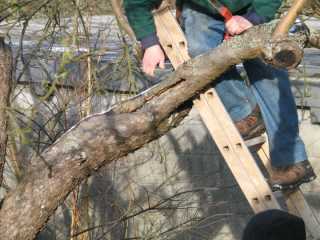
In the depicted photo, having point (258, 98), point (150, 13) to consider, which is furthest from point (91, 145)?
point (258, 98)

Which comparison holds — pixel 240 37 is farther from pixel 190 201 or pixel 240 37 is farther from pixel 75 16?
pixel 190 201

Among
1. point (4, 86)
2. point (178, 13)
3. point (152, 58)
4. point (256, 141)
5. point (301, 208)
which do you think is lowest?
point (301, 208)

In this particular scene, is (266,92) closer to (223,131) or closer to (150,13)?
(223,131)

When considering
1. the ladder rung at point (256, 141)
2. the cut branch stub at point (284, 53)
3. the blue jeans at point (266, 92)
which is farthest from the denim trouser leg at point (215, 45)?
the cut branch stub at point (284, 53)

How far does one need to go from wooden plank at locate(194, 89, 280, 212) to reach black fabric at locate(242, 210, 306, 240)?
841 millimetres

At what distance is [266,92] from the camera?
4.91m

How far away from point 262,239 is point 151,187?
431 cm

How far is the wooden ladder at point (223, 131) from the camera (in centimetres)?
470

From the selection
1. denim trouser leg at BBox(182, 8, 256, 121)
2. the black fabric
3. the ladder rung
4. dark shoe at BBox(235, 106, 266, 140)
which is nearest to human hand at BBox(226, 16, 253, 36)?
denim trouser leg at BBox(182, 8, 256, 121)

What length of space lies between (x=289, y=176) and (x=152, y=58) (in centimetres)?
88

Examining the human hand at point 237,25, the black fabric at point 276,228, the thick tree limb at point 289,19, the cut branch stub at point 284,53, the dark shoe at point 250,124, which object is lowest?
the black fabric at point 276,228

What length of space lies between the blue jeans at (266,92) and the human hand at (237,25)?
24 cm

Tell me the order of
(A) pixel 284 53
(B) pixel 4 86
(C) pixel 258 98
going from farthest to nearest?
(C) pixel 258 98 → (B) pixel 4 86 → (A) pixel 284 53

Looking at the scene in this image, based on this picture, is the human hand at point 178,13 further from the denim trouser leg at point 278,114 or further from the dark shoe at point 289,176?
the dark shoe at point 289,176
